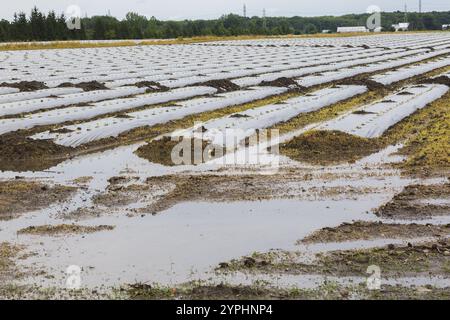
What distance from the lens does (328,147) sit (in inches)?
328

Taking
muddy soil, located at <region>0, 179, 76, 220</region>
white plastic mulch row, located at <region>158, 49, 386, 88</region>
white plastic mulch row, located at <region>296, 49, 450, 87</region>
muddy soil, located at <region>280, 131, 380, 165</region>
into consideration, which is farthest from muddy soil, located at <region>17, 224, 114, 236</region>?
white plastic mulch row, located at <region>296, 49, 450, 87</region>

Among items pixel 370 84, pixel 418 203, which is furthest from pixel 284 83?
pixel 418 203

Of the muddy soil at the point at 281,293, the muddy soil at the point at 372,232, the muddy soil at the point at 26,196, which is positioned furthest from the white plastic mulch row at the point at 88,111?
the muddy soil at the point at 281,293

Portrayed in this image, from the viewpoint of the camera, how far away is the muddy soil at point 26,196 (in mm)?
5988

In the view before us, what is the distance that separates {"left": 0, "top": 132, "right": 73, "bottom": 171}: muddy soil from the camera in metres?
7.78

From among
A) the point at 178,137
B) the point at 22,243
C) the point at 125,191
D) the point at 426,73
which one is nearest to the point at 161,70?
the point at 426,73

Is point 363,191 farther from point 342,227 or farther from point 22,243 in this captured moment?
point 22,243

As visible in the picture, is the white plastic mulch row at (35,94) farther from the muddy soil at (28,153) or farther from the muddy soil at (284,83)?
the muddy soil at (284,83)

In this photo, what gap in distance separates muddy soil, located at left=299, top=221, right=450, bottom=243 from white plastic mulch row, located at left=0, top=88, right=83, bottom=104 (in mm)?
9345

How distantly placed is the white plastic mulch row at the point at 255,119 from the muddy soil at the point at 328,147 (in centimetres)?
87

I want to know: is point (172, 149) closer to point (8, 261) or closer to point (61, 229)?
point (61, 229)

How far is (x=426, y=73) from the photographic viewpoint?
19.2 meters

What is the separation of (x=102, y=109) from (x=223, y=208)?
6068mm

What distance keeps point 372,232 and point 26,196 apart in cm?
343
